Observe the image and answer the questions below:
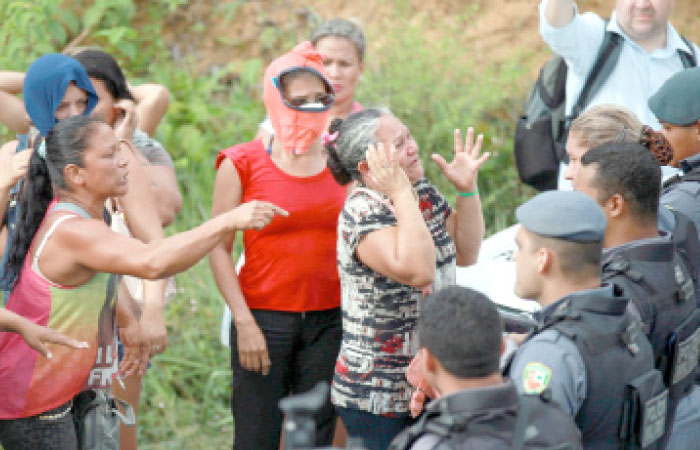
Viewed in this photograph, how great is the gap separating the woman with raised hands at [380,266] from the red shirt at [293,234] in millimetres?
356

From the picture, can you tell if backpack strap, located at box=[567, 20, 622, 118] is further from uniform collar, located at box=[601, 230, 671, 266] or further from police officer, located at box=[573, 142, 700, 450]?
uniform collar, located at box=[601, 230, 671, 266]

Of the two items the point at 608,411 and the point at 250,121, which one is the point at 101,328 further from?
the point at 250,121

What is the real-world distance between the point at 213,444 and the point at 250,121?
285 cm

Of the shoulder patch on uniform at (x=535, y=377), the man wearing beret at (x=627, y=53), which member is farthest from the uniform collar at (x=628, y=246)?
the man wearing beret at (x=627, y=53)

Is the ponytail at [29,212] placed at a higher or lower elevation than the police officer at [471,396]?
higher

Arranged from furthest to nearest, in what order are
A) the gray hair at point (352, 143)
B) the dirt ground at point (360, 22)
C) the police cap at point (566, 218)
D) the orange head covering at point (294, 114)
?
the dirt ground at point (360, 22) → the orange head covering at point (294, 114) → the gray hair at point (352, 143) → the police cap at point (566, 218)

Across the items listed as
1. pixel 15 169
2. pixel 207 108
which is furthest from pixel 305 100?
pixel 207 108

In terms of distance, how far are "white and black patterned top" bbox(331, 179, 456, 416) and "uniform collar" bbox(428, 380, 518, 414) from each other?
3.49 ft

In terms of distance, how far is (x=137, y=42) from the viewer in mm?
7645

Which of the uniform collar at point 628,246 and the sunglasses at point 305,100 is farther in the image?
the sunglasses at point 305,100

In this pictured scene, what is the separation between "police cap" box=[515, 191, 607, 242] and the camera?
2639 mm

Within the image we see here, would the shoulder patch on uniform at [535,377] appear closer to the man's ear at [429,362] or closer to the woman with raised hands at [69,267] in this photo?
the man's ear at [429,362]

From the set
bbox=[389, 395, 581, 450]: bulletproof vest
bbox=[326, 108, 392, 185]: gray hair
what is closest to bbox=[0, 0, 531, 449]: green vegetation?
bbox=[326, 108, 392, 185]: gray hair

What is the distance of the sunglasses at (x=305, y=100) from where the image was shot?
3.87 meters
